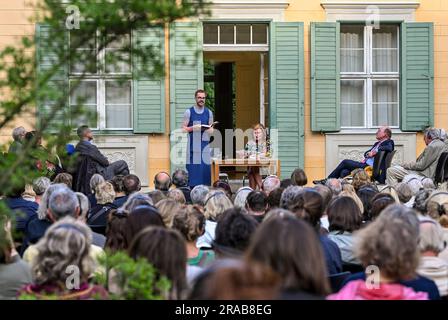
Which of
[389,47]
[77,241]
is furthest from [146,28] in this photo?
[389,47]

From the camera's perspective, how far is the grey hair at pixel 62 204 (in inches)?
256

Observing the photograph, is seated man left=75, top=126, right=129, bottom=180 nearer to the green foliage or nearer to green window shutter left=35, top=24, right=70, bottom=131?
green window shutter left=35, top=24, right=70, bottom=131

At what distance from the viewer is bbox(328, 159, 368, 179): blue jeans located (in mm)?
14539

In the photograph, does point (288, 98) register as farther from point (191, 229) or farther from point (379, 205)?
point (191, 229)

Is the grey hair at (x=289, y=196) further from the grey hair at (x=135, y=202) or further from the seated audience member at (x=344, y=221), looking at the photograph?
the grey hair at (x=135, y=202)

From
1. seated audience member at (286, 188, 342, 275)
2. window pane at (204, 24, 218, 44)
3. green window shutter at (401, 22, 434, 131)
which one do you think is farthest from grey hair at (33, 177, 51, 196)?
green window shutter at (401, 22, 434, 131)

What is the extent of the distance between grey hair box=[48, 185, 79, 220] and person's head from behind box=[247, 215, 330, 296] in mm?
2993

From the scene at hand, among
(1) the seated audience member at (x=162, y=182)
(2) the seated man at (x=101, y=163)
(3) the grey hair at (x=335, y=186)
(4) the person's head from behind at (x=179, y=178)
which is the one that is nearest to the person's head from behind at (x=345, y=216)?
(3) the grey hair at (x=335, y=186)

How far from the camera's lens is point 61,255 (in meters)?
4.47

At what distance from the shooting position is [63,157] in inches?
172

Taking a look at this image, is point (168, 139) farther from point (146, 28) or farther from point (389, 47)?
point (146, 28)

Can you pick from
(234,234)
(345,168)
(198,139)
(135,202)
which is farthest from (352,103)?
(234,234)
